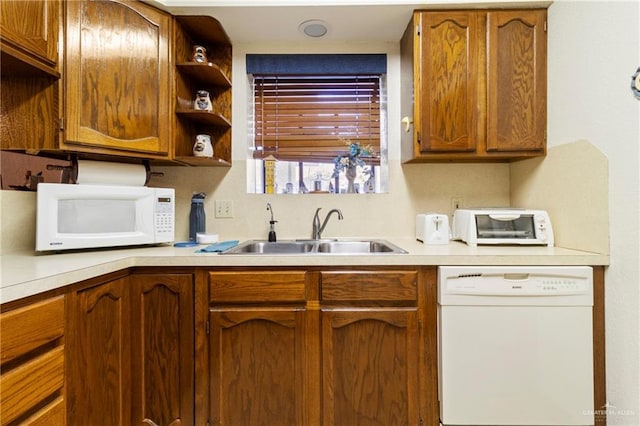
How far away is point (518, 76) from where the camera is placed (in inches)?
63.7

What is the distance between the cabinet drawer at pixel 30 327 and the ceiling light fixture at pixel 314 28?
1.69 m

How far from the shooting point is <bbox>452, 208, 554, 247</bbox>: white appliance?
1.54 metres

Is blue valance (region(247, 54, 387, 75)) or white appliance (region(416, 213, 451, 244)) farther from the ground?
blue valance (region(247, 54, 387, 75))

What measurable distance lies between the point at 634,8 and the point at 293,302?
164 centimetres

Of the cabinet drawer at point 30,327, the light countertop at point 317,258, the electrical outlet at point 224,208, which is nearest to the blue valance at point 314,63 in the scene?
the electrical outlet at point 224,208

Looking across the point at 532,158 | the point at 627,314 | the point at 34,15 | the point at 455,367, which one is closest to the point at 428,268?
the point at 455,367

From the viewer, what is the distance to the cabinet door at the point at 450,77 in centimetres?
162

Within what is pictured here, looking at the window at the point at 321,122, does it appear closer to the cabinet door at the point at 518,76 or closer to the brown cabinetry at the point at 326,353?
the cabinet door at the point at 518,76

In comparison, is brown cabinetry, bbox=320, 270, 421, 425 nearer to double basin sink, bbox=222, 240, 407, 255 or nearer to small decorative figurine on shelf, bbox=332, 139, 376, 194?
double basin sink, bbox=222, 240, 407, 255

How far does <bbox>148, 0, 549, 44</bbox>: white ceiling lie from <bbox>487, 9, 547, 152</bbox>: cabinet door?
0.09 m

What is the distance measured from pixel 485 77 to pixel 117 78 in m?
1.75

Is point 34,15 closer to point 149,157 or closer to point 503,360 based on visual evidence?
point 149,157

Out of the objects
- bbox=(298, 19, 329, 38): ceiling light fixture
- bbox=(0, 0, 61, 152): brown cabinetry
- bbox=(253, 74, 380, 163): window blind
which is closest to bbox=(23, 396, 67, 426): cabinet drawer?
bbox=(0, 0, 61, 152): brown cabinetry

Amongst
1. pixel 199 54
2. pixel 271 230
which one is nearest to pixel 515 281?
pixel 271 230
